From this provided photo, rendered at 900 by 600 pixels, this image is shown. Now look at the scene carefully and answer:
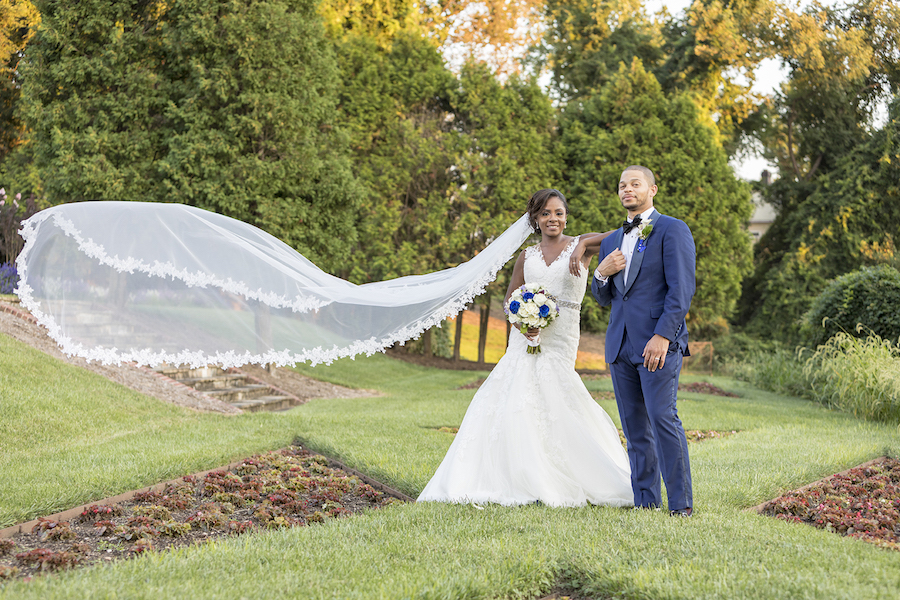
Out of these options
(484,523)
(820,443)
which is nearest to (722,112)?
(820,443)

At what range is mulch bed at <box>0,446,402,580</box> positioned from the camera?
3.85 metres

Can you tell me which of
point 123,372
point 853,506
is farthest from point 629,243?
point 123,372

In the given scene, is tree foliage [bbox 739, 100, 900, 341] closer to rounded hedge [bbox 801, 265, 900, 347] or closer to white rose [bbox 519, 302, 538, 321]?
rounded hedge [bbox 801, 265, 900, 347]

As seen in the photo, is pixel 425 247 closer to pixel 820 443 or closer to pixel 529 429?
pixel 820 443

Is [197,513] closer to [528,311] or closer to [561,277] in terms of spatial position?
[528,311]

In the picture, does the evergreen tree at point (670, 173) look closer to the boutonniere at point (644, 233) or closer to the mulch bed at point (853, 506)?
the mulch bed at point (853, 506)

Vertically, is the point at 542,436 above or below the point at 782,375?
above

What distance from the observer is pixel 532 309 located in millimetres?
4867

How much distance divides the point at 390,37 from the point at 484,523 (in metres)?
17.1

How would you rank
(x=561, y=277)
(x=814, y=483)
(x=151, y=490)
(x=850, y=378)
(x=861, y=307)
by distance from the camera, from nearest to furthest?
(x=561, y=277), (x=151, y=490), (x=814, y=483), (x=850, y=378), (x=861, y=307)

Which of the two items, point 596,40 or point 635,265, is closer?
point 635,265

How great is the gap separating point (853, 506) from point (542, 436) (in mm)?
2290

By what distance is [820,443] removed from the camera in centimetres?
701

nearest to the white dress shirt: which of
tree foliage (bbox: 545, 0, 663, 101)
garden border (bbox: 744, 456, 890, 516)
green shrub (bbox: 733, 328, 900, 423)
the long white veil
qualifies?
the long white veil
